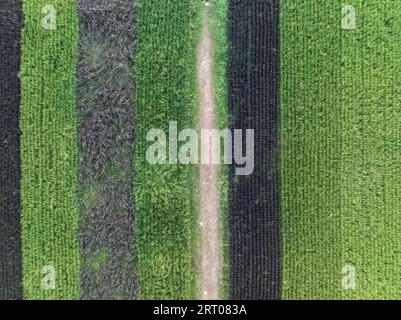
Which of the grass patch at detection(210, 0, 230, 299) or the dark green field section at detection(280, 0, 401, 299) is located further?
the grass patch at detection(210, 0, 230, 299)

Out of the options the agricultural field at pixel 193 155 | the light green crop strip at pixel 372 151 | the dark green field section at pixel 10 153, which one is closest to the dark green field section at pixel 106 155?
the agricultural field at pixel 193 155

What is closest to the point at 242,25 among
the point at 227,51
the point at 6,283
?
the point at 227,51

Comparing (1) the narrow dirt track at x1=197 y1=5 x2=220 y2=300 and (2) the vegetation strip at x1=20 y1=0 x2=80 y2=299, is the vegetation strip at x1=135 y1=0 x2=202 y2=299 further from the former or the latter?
(2) the vegetation strip at x1=20 y1=0 x2=80 y2=299

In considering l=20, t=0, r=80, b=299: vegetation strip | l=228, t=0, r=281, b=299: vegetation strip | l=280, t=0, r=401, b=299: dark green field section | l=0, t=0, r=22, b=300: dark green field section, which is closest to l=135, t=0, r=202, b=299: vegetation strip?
l=228, t=0, r=281, b=299: vegetation strip

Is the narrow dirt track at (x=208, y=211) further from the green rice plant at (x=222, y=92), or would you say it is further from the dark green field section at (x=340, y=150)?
the dark green field section at (x=340, y=150)

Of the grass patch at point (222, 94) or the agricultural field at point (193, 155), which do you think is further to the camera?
the grass patch at point (222, 94)

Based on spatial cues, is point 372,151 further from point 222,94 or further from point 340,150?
point 222,94
